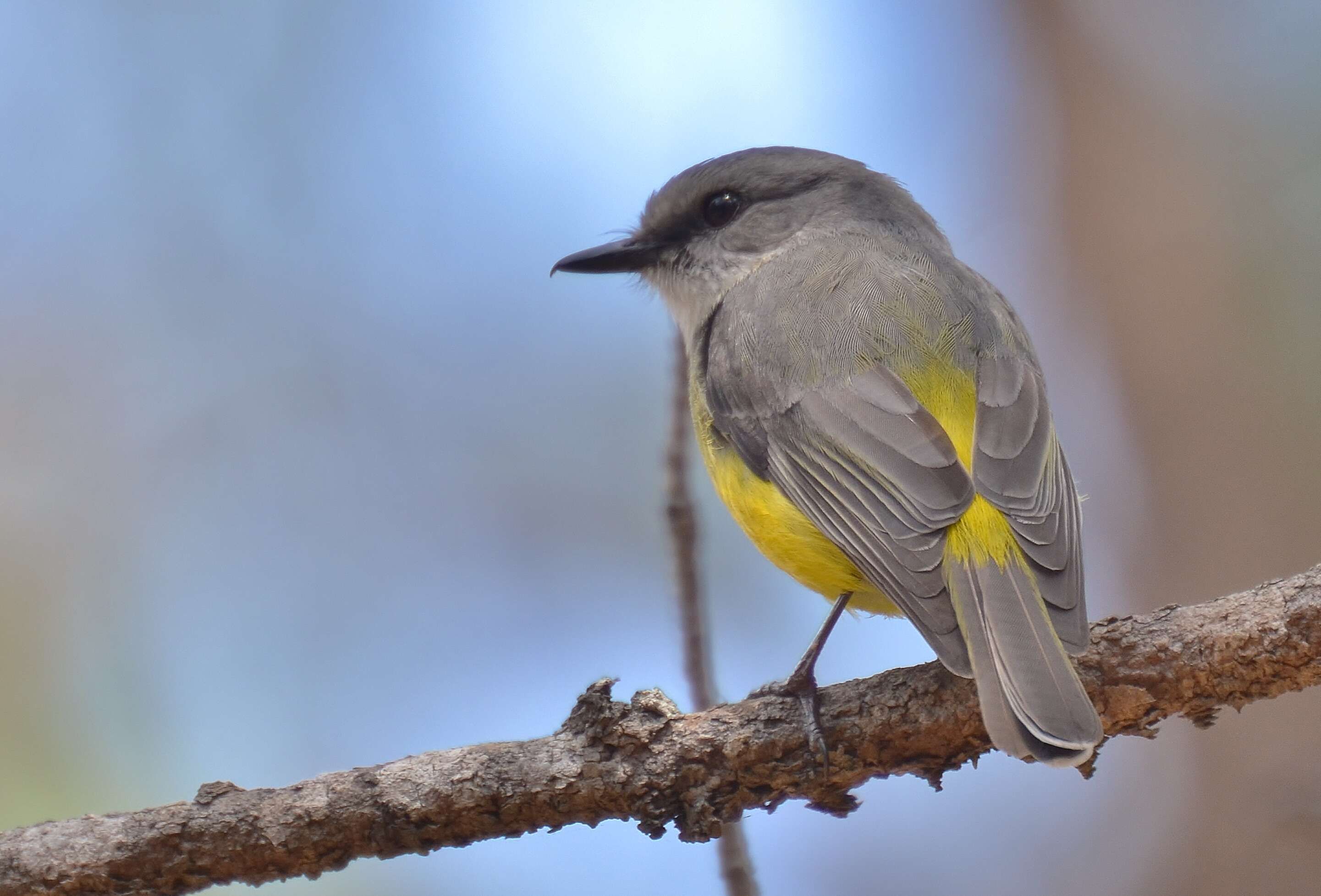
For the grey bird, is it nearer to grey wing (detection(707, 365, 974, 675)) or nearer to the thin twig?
grey wing (detection(707, 365, 974, 675))

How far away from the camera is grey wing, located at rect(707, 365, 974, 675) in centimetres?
317

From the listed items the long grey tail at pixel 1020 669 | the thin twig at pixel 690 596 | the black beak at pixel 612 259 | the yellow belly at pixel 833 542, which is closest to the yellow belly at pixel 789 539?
the yellow belly at pixel 833 542

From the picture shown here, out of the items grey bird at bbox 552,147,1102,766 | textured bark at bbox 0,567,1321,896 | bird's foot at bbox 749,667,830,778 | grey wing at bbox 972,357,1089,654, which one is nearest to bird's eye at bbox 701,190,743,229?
grey bird at bbox 552,147,1102,766

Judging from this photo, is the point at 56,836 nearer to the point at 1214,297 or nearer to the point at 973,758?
the point at 973,758

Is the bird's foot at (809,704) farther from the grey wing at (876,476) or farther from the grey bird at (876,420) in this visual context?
the grey wing at (876,476)

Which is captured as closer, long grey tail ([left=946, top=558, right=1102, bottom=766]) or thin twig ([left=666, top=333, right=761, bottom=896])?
long grey tail ([left=946, top=558, right=1102, bottom=766])

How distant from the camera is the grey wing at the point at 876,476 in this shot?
3.17 m

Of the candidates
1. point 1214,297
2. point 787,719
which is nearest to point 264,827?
point 787,719

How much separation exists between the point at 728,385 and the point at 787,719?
127 cm

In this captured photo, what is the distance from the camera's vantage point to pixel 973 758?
329cm

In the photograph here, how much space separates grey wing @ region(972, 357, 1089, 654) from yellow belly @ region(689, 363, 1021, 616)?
0.04m

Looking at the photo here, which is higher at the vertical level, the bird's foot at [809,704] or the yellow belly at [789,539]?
the yellow belly at [789,539]

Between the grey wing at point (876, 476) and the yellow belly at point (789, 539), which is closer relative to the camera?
the grey wing at point (876, 476)

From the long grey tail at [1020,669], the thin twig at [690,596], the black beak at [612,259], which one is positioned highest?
Answer: the black beak at [612,259]
